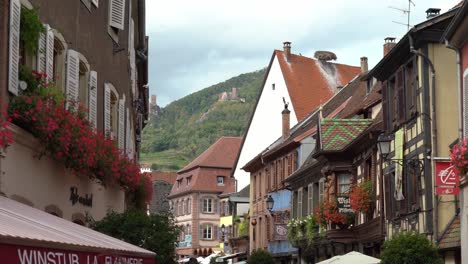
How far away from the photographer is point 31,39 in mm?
13430

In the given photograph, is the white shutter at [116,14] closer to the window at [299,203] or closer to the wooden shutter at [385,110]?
the wooden shutter at [385,110]

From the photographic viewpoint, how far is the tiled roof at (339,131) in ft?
119

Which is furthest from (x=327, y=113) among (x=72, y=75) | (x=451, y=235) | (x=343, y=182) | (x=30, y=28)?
(x=30, y=28)

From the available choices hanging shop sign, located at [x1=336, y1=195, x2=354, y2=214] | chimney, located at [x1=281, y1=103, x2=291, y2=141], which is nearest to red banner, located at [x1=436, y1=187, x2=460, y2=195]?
hanging shop sign, located at [x1=336, y1=195, x2=354, y2=214]

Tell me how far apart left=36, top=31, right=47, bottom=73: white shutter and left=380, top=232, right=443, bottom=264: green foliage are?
1141cm

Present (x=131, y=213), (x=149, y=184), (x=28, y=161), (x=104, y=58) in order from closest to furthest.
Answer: (x=28, y=161) < (x=131, y=213) < (x=104, y=58) < (x=149, y=184)

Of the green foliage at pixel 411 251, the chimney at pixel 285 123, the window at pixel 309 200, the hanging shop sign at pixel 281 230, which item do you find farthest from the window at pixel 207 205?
the green foliage at pixel 411 251

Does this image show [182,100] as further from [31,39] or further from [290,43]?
[31,39]

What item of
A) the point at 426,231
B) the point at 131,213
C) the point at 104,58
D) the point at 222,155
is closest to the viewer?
the point at 131,213

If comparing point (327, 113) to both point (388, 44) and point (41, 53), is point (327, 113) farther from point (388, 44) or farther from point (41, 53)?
point (41, 53)

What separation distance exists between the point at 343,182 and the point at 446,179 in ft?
51.5

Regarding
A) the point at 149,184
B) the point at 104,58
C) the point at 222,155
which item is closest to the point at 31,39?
the point at 104,58

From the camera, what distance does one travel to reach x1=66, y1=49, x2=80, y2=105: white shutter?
16141mm

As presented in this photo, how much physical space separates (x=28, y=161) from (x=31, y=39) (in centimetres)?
171
